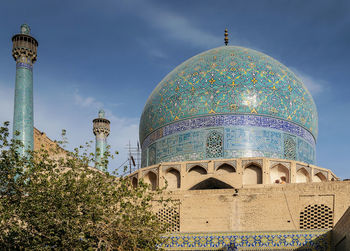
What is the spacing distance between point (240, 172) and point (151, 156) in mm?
3095

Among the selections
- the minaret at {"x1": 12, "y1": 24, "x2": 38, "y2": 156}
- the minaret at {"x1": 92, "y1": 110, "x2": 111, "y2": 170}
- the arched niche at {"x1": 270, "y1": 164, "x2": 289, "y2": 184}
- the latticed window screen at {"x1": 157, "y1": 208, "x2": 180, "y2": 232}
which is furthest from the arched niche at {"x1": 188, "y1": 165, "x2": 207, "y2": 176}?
the minaret at {"x1": 92, "y1": 110, "x2": 111, "y2": 170}

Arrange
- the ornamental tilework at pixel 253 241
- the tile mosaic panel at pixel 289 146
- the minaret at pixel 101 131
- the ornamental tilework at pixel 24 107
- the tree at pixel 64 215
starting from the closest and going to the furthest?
the tree at pixel 64 215, the ornamental tilework at pixel 253 241, the ornamental tilework at pixel 24 107, the tile mosaic panel at pixel 289 146, the minaret at pixel 101 131

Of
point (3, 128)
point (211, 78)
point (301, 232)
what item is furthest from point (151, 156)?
point (3, 128)

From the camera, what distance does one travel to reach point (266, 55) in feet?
50.5

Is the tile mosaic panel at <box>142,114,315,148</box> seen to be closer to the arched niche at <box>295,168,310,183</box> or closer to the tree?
the arched niche at <box>295,168,310,183</box>

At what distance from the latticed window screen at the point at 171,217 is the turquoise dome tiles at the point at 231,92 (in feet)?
10.7

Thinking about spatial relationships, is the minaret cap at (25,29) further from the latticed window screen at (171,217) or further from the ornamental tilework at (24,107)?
the latticed window screen at (171,217)

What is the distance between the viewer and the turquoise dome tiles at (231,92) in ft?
45.4

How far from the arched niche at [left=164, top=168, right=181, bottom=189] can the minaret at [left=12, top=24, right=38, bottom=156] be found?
3288 mm

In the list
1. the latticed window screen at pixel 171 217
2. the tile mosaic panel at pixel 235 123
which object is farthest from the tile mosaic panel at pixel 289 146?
the latticed window screen at pixel 171 217

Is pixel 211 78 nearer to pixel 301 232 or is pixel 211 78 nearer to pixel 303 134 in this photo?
pixel 303 134

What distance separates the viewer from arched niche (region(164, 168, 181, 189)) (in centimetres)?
1302

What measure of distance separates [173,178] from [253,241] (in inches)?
141

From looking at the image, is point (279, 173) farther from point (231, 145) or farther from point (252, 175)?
point (231, 145)
